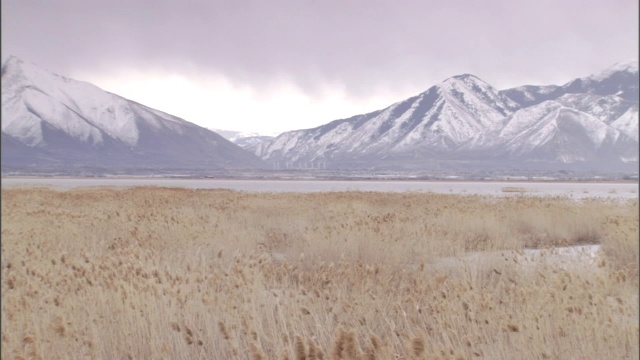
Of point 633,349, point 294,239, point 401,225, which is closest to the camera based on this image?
point 633,349

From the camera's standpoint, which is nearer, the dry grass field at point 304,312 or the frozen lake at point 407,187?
the dry grass field at point 304,312

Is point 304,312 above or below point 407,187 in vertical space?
above

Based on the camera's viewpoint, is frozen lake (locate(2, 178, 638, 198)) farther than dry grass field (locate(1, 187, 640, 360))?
Yes

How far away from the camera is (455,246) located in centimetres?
1159

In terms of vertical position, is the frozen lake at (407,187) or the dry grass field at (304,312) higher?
the dry grass field at (304,312)

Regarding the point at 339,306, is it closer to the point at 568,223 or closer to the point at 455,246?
the point at 455,246

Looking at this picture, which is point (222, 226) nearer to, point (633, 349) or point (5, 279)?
point (5, 279)

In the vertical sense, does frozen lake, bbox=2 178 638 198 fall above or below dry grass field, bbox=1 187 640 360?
below

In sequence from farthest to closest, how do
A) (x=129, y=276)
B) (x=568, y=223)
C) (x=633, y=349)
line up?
1. (x=568, y=223)
2. (x=129, y=276)
3. (x=633, y=349)

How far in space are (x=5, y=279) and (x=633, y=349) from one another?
21.9ft

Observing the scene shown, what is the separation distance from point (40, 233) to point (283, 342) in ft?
28.3

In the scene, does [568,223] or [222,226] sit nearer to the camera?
[222,226]

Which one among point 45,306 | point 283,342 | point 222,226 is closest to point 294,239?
point 222,226

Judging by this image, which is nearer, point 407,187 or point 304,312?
point 304,312
